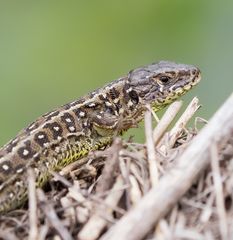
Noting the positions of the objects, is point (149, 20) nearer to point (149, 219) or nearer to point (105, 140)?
point (105, 140)

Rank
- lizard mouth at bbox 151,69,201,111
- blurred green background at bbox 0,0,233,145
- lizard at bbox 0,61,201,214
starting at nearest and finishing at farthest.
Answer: lizard at bbox 0,61,201,214 → lizard mouth at bbox 151,69,201,111 → blurred green background at bbox 0,0,233,145

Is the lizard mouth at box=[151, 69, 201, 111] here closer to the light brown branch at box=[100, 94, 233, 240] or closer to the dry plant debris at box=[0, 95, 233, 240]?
the dry plant debris at box=[0, 95, 233, 240]

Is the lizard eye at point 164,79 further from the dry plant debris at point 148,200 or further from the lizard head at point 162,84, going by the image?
the dry plant debris at point 148,200

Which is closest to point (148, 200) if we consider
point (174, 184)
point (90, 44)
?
point (174, 184)

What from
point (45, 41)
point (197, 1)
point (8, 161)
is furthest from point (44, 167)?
point (197, 1)

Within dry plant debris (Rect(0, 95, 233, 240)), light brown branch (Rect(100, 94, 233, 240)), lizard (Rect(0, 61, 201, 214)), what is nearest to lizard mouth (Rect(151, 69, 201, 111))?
lizard (Rect(0, 61, 201, 214))

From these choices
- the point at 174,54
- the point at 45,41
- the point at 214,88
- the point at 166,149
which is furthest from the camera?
the point at 45,41
